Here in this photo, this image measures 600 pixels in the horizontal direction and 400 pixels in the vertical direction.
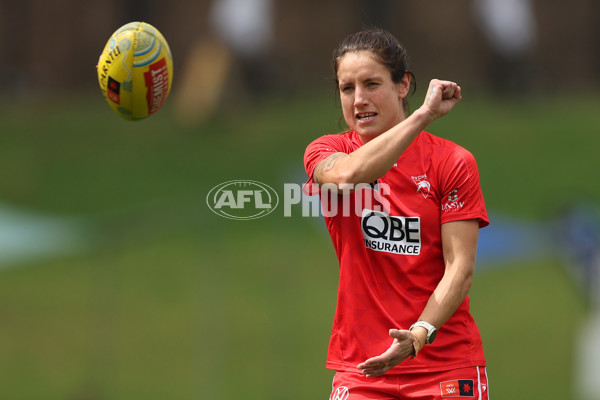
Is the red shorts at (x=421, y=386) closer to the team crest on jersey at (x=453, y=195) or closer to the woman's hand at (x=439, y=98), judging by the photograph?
the team crest on jersey at (x=453, y=195)

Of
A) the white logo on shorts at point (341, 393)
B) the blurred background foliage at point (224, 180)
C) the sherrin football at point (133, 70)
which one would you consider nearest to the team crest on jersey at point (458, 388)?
the white logo on shorts at point (341, 393)

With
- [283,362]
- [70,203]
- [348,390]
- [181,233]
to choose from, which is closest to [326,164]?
[348,390]

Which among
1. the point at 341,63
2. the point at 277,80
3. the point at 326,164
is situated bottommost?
the point at 326,164

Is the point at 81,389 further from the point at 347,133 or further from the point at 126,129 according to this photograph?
the point at 126,129

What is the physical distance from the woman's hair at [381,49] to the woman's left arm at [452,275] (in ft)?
2.46

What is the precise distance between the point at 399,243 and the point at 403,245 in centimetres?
2

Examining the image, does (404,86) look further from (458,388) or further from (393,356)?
(458,388)

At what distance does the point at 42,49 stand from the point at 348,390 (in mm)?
16894

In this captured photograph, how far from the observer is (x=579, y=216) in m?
12.2

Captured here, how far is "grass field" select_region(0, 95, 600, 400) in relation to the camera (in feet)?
37.4

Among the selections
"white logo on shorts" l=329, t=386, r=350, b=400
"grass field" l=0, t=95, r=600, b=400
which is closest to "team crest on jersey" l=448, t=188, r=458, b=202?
"white logo on shorts" l=329, t=386, r=350, b=400

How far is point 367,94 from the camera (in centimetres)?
438

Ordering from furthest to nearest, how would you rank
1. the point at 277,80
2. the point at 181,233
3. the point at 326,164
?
the point at 277,80, the point at 181,233, the point at 326,164

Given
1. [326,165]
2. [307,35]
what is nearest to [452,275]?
[326,165]
